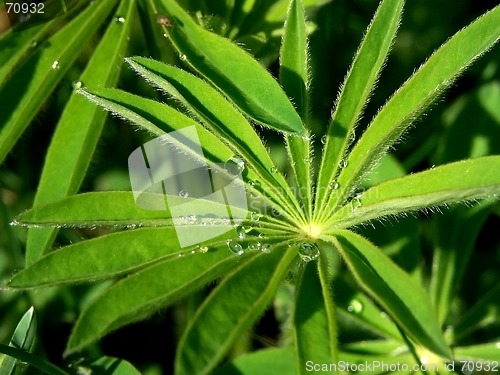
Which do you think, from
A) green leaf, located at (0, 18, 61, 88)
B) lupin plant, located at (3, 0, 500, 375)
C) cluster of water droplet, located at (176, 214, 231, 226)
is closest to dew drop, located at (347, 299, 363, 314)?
lupin plant, located at (3, 0, 500, 375)

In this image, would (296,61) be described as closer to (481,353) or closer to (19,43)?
(19,43)

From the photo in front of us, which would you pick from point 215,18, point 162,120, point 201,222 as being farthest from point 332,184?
point 215,18

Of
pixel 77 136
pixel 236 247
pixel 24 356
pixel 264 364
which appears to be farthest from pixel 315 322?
pixel 77 136

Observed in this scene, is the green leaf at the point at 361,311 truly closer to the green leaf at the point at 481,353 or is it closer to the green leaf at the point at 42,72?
the green leaf at the point at 481,353

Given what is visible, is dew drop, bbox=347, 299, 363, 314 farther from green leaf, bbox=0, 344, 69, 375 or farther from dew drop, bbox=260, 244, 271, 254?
green leaf, bbox=0, 344, 69, 375

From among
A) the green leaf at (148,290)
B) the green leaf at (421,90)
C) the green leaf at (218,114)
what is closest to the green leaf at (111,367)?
the green leaf at (148,290)

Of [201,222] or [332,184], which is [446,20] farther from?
[201,222]
